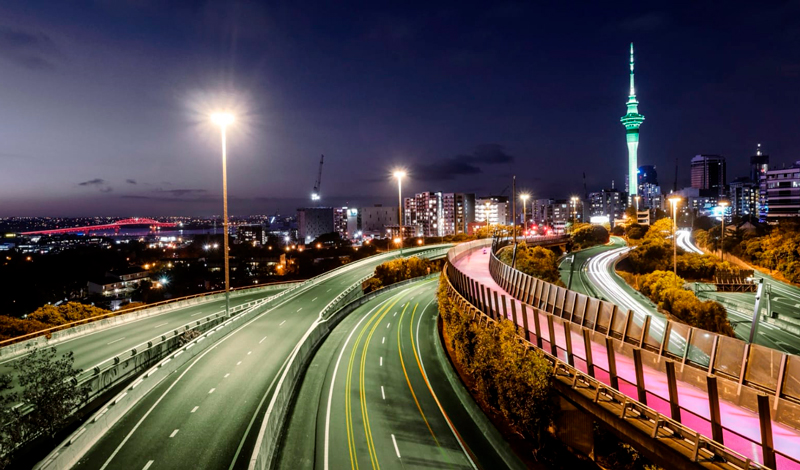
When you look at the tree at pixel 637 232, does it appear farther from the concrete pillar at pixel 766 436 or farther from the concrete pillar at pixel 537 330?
the concrete pillar at pixel 766 436

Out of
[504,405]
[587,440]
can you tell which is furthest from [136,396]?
[587,440]

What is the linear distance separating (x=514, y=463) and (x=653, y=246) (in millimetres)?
55479

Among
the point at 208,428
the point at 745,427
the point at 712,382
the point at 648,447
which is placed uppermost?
the point at 712,382

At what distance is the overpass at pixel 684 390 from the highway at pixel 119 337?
82.8 ft

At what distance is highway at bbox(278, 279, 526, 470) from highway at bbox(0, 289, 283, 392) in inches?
487

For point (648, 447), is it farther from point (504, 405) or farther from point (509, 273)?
point (509, 273)

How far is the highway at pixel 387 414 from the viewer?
51.5 ft

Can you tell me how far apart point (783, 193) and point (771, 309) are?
78.4 metres

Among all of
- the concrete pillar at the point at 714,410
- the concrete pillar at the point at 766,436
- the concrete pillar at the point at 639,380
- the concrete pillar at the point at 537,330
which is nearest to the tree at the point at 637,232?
the concrete pillar at the point at 537,330

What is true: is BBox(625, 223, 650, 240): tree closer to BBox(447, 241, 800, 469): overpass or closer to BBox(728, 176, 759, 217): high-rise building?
BBox(447, 241, 800, 469): overpass

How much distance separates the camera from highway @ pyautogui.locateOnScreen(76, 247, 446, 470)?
46.0 feet

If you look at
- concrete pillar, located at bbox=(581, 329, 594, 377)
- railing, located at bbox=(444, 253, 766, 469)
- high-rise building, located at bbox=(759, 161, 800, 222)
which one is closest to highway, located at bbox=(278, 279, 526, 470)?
railing, located at bbox=(444, 253, 766, 469)

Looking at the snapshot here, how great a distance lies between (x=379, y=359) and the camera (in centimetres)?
2661

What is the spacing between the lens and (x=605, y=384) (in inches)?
480
